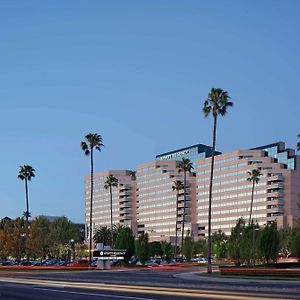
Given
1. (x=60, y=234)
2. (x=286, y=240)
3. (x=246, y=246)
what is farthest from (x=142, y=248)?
(x=60, y=234)

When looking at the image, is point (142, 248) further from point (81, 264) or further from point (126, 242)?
point (81, 264)

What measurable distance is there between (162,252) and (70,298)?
129 m

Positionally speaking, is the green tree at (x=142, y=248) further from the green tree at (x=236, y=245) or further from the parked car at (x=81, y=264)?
the green tree at (x=236, y=245)

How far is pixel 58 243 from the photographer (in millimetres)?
147750

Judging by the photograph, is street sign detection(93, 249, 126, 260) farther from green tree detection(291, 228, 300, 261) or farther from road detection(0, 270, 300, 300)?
road detection(0, 270, 300, 300)

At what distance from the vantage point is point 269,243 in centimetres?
6844

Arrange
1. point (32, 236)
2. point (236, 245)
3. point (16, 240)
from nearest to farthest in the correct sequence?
point (236, 245) → point (32, 236) → point (16, 240)

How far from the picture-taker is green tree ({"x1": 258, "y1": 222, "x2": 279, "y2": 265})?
68125 mm

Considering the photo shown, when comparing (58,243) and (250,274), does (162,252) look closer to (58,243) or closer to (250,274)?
(58,243)

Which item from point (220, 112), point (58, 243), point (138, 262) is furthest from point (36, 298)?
point (58, 243)

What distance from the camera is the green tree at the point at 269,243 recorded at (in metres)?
68.1

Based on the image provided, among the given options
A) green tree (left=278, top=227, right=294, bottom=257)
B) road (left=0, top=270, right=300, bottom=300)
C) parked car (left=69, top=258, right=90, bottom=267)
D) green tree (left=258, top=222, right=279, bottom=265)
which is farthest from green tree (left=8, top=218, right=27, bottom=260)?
road (left=0, top=270, right=300, bottom=300)

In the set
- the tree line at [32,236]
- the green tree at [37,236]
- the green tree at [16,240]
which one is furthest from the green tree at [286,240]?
the green tree at [16,240]

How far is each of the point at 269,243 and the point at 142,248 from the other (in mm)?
32771
